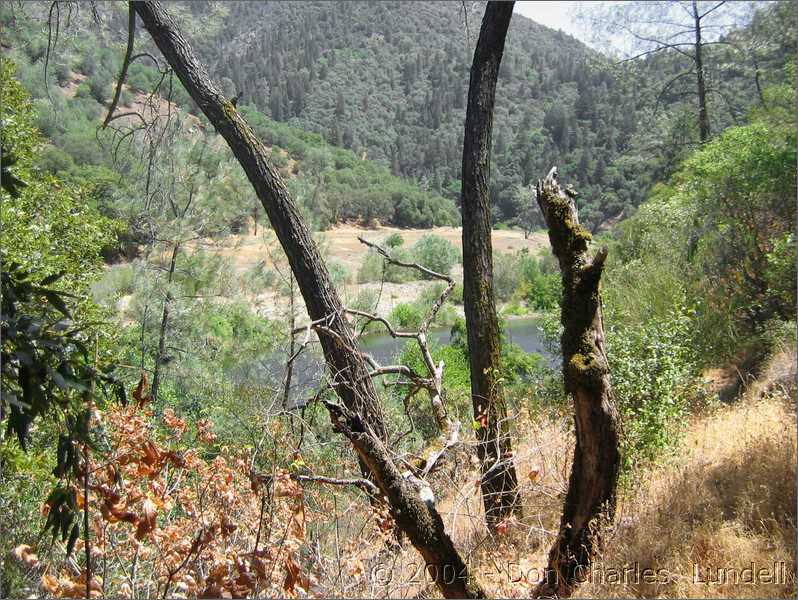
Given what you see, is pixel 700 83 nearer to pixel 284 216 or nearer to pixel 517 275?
pixel 284 216

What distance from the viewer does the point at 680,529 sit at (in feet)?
9.95

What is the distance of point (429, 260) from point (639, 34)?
59.7ft

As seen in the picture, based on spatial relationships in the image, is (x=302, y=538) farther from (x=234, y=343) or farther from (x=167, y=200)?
(x=234, y=343)

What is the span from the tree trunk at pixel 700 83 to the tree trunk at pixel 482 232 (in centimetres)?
814

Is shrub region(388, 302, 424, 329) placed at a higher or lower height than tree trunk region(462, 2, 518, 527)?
lower

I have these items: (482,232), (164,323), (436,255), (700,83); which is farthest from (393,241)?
(482,232)

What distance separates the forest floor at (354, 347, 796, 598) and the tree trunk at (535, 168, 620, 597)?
0.35ft

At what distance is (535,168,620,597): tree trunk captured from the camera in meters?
2.74

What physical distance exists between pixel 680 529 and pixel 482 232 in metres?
1.95

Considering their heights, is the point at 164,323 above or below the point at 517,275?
below

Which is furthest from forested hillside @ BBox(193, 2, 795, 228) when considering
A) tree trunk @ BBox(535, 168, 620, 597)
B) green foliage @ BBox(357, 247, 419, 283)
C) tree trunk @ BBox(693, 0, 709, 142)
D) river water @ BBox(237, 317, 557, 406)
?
tree trunk @ BBox(535, 168, 620, 597)

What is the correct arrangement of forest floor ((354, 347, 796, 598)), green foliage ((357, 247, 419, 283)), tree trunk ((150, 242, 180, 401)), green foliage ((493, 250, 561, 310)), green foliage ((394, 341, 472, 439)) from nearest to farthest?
forest floor ((354, 347, 796, 598)), green foliage ((394, 341, 472, 439)), tree trunk ((150, 242, 180, 401)), green foliage ((357, 247, 419, 283)), green foliage ((493, 250, 561, 310))

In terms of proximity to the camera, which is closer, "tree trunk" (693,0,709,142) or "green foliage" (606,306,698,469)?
"green foliage" (606,306,698,469)

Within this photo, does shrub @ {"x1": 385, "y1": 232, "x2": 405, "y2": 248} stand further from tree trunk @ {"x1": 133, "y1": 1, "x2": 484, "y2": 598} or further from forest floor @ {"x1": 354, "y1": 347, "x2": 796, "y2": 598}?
forest floor @ {"x1": 354, "y1": 347, "x2": 796, "y2": 598}
